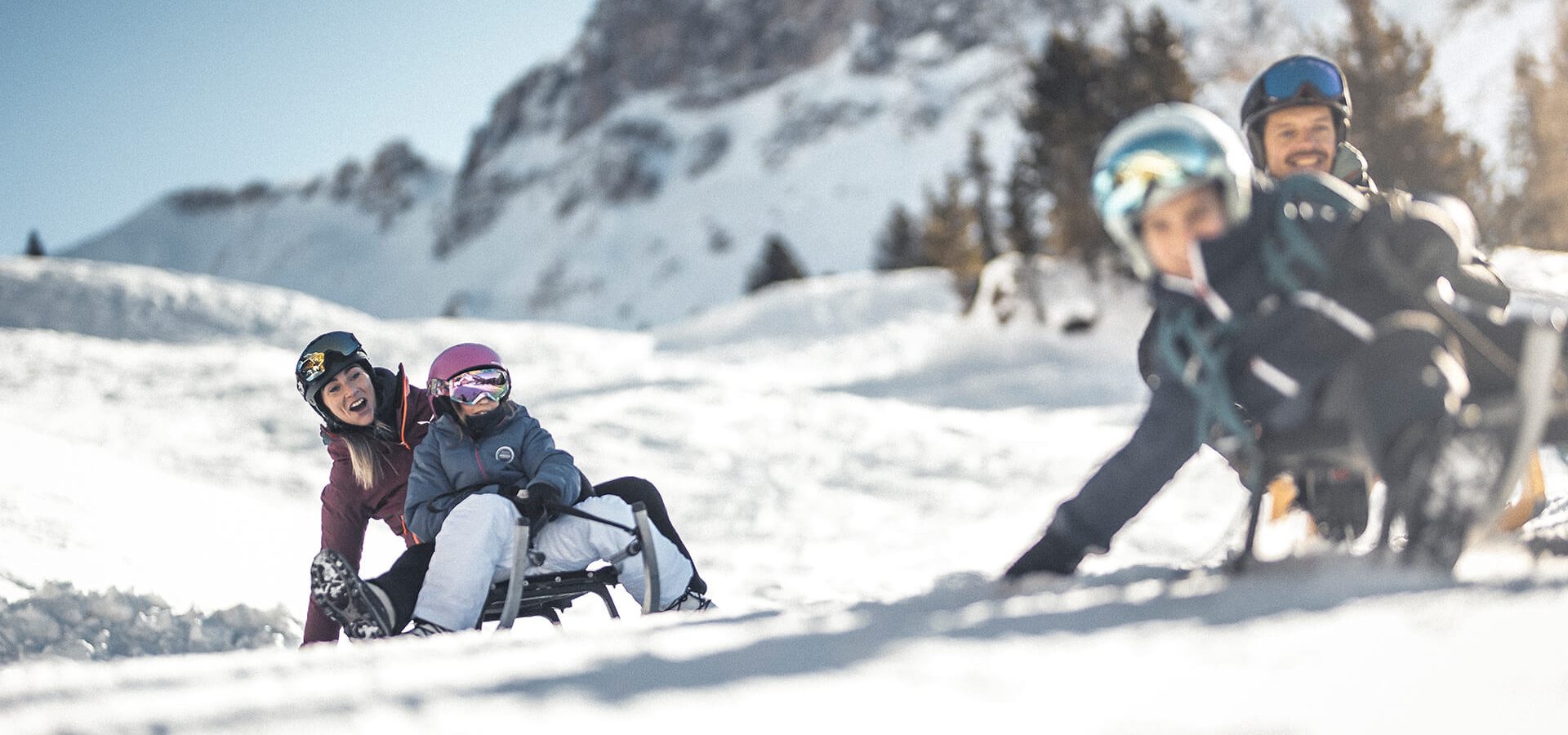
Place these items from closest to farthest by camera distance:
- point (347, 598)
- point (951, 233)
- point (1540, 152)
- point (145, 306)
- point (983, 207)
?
1. point (347, 598)
2. point (145, 306)
3. point (1540, 152)
4. point (951, 233)
5. point (983, 207)

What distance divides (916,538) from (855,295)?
916 inches

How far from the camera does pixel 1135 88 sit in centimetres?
2128

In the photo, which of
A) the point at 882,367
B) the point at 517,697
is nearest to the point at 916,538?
the point at 517,697

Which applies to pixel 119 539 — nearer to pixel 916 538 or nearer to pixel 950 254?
pixel 916 538

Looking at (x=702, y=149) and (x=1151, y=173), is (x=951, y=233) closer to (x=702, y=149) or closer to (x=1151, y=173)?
(x=1151, y=173)

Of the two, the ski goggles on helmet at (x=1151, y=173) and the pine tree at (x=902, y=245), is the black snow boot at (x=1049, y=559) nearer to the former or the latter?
the ski goggles on helmet at (x=1151, y=173)

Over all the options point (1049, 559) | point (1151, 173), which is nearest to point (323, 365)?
point (1049, 559)

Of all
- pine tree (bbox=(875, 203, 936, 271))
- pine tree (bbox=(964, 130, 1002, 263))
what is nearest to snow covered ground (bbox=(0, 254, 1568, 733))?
pine tree (bbox=(964, 130, 1002, 263))

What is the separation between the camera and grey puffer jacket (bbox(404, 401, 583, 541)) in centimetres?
357

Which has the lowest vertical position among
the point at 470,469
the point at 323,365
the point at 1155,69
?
the point at 470,469

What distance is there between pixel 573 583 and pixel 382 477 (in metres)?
0.87

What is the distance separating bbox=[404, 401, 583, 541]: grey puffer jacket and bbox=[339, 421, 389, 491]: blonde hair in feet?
1.04

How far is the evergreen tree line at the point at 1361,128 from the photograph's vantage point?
18.9m

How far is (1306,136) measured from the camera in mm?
3699
